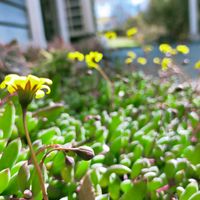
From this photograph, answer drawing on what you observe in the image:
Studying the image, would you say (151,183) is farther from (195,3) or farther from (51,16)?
(195,3)

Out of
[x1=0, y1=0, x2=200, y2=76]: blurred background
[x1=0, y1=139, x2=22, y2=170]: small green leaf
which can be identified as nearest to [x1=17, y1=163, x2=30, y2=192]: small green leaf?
[x1=0, y1=139, x2=22, y2=170]: small green leaf

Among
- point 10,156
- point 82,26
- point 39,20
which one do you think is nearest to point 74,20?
point 82,26

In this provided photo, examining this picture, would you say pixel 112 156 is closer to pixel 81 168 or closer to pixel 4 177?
pixel 81 168

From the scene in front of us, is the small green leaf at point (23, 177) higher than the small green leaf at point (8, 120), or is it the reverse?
the small green leaf at point (8, 120)

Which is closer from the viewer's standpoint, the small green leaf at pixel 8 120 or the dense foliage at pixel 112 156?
the dense foliage at pixel 112 156

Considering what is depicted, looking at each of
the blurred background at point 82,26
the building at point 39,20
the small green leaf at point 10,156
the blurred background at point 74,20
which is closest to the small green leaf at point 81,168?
the small green leaf at point 10,156

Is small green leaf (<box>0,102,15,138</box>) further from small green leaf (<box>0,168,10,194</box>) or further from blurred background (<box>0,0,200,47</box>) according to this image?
blurred background (<box>0,0,200,47</box>)

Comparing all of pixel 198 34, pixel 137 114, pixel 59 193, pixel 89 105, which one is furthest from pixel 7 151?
pixel 198 34

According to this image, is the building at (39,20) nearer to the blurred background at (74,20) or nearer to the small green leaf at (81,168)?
the blurred background at (74,20)

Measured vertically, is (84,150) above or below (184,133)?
above
